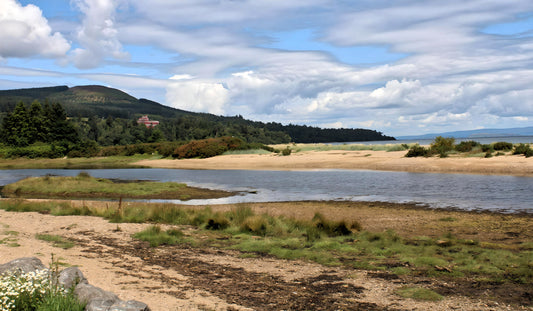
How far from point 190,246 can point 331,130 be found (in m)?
182

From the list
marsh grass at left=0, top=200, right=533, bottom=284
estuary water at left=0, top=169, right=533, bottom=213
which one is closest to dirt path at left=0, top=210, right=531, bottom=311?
marsh grass at left=0, top=200, right=533, bottom=284

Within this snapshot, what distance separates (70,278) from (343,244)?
7197 mm

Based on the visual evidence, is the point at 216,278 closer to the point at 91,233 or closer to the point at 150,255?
the point at 150,255

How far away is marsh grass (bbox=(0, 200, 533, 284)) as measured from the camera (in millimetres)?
9148

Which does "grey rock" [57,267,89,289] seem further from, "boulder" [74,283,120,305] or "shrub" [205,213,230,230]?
"shrub" [205,213,230,230]

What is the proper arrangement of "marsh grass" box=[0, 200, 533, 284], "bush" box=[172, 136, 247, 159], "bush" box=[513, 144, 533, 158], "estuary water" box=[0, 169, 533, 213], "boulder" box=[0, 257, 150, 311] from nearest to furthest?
1. "boulder" box=[0, 257, 150, 311]
2. "marsh grass" box=[0, 200, 533, 284]
3. "estuary water" box=[0, 169, 533, 213]
4. "bush" box=[513, 144, 533, 158]
5. "bush" box=[172, 136, 247, 159]

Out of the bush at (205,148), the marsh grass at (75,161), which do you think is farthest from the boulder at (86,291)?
the marsh grass at (75,161)

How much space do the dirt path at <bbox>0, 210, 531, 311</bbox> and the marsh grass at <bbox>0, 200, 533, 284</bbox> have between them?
682 millimetres

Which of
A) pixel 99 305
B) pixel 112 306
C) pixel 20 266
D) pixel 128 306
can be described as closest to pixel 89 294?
pixel 99 305

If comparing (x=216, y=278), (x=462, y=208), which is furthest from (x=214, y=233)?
(x=462, y=208)

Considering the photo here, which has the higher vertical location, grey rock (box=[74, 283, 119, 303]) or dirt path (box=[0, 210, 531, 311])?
grey rock (box=[74, 283, 119, 303])

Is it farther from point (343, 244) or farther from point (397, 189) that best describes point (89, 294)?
point (397, 189)

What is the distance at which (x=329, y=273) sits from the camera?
9055 millimetres

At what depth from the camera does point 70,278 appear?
668 centimetres
